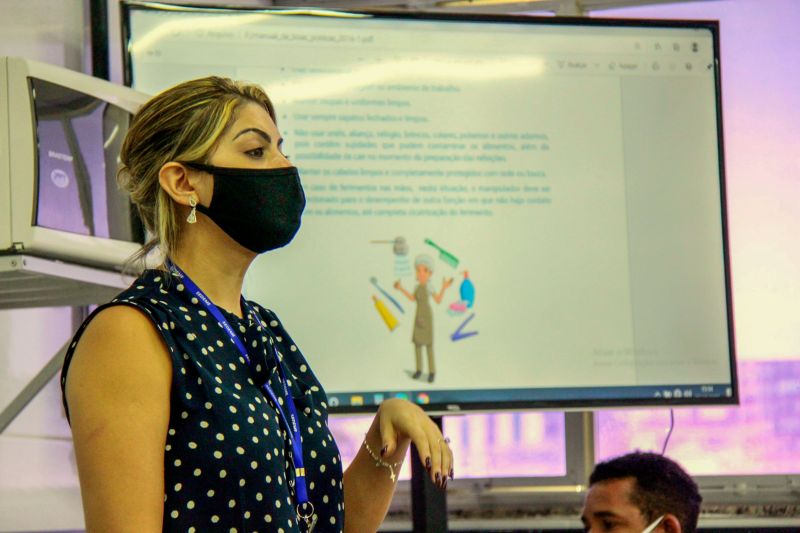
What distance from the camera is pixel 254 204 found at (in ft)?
4.93

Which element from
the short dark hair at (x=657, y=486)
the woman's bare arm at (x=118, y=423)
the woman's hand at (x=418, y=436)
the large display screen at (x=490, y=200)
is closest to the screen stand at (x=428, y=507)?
the large display screen at (x=490, y=200)

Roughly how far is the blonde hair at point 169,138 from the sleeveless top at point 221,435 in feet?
0.28

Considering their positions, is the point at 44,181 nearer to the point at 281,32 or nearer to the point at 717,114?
the point at 281,32

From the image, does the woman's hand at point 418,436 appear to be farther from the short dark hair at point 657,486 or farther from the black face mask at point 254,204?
the short dark hair at point 657,486

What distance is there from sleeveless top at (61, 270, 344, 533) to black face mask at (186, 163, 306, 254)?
0.11 metres

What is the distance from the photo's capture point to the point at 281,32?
283 cm

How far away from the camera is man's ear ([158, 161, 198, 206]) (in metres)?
1.48

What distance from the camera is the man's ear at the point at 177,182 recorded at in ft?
4.87

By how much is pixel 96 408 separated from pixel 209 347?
19 centimetres

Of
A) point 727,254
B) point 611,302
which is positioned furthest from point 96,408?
point 727,254

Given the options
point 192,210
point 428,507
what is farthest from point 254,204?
point 428,507

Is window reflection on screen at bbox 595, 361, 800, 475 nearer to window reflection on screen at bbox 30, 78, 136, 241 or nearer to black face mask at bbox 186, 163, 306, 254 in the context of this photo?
window reflection on screen at bbox 30, 78, 136, 241

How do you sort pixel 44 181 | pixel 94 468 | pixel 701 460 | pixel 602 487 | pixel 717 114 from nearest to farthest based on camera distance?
pixel 94 468
pixel 44 181
pixel 602 487
pixel 717 114
pixel 701 460

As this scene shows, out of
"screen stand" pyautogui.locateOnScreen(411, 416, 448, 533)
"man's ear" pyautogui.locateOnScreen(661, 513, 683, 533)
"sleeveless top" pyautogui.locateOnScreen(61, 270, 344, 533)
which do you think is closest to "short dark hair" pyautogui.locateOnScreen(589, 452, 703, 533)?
"man's ear" pyautogui.locateOnScreen(661, 513, 683, 533)
